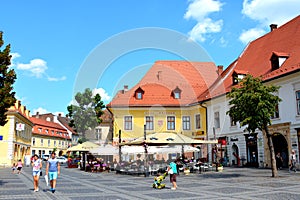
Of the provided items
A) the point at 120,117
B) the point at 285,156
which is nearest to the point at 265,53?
the point at 285,156

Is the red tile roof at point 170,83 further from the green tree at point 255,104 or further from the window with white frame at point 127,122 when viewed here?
the green tree at point 255,104

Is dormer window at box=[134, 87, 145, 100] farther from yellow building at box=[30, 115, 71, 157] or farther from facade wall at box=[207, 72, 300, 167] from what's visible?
yellow building at box=[30, 115, 71, 157]

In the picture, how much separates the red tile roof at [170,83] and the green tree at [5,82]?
22.7 metres

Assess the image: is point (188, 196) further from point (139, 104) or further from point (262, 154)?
point (139, 104)

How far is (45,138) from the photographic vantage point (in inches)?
2945

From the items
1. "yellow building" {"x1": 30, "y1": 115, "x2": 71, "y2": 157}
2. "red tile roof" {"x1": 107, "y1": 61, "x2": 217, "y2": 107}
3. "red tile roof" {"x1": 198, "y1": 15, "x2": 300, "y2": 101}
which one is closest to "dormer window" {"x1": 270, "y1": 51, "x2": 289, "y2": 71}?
"red tile roof" {"x1": 198, "y1": 15, "x2": 300, "y2": 101}

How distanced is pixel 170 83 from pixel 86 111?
16.1 metres

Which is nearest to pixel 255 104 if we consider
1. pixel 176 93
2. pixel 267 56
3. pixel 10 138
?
pixel 267 56

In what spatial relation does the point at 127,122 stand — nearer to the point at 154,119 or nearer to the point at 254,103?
the point at 154,119

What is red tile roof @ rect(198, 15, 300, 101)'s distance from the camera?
1016 inches

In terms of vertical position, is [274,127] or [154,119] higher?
[154,119]

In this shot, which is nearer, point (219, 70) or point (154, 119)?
point (154, 119)

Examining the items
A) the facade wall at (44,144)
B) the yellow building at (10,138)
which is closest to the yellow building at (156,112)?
the yellow building at (10,138)

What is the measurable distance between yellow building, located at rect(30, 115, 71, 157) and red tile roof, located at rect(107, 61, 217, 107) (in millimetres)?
36176
